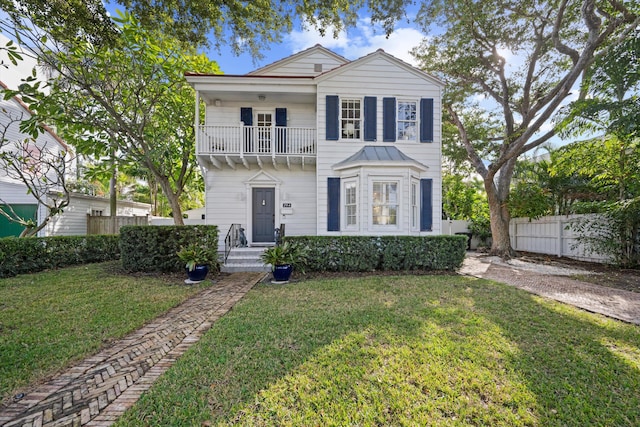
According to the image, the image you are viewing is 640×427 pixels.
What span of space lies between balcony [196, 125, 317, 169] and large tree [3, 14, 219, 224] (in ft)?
5.06

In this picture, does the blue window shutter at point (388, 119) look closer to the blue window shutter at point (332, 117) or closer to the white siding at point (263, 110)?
the blue window shutter at point (332, 117)

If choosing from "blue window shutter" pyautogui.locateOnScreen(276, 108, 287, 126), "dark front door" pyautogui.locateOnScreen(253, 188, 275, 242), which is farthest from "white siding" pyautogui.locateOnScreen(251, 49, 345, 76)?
"dark front door" pyautogui.locateOnScreen(253, 188, 275, 242)

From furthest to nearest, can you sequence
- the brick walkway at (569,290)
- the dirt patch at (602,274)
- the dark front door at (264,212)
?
the dark front door at (264,212) → the dirt patch at (602,274) → the brick walkway at (569,290)

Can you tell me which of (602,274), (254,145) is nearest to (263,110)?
(254,145)

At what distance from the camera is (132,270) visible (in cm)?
813

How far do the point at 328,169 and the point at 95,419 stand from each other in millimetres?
8698

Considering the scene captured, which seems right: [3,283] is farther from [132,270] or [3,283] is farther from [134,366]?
[134,366]

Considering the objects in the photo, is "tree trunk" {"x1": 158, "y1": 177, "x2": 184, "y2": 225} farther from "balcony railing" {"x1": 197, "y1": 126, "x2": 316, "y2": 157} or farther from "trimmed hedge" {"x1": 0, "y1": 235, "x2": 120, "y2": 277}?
"trimmed hedge" {"x1": 0, "y1": 235, "x2": 120, "y2": 277}

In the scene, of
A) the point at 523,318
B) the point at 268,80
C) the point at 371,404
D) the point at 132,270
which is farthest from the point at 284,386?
the point at 268,80

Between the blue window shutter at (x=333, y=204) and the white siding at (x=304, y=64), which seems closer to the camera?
the blue window shutter at (x=333, y=204)

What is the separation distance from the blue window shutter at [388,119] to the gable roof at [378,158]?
410 mm

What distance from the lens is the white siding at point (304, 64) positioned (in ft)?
39.2

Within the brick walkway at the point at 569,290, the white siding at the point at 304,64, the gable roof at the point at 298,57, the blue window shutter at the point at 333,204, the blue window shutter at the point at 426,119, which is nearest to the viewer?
the brick walkway at the point at 569,290

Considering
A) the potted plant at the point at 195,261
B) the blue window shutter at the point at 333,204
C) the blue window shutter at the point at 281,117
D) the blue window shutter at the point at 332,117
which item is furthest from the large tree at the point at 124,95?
the blue window shutter at the point at 333,204
